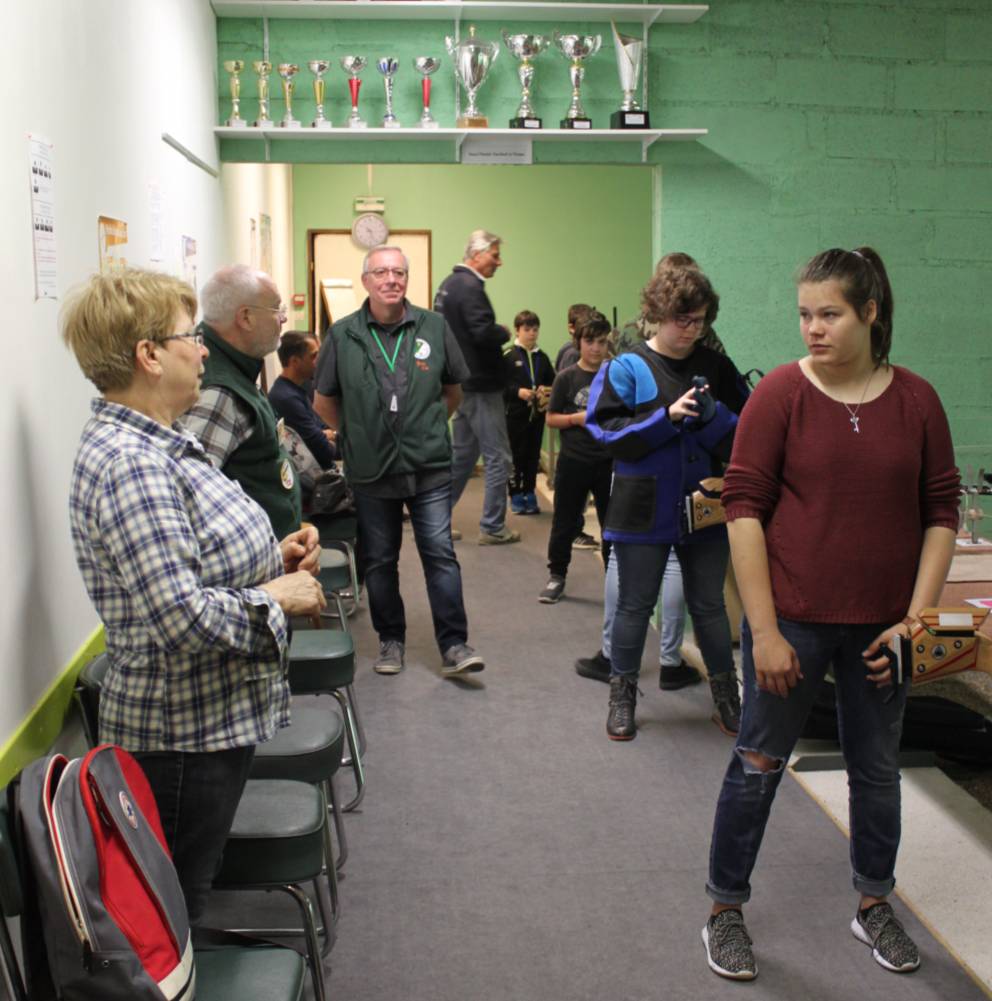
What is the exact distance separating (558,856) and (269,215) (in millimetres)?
4838

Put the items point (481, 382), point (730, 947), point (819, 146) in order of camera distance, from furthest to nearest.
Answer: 1. point (481, 382)
2. point (819, 146)
3. point (730, 947)

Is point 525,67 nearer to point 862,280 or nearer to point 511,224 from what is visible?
point 862,280

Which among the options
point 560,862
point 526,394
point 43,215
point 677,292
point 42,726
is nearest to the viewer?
point 42,726

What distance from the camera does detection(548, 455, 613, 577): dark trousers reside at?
5.36 meters

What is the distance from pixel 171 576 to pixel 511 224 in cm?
713

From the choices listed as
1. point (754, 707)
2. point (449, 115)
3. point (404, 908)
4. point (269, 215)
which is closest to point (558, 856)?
point (404, 908)

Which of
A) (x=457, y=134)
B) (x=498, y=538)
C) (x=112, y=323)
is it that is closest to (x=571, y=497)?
(x=498, y=538)

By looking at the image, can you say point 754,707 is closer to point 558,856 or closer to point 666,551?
point 558,856

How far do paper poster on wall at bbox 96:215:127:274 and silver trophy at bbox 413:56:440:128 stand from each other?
5.83 ft

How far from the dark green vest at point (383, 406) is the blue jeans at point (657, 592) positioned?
0.86 meters

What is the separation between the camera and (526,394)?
752 centimetres

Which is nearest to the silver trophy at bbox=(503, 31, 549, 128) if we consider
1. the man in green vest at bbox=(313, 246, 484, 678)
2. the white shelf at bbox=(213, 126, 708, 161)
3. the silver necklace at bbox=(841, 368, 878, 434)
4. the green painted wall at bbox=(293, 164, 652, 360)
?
the white shelf at bbox=(213, 126, 708, 161)

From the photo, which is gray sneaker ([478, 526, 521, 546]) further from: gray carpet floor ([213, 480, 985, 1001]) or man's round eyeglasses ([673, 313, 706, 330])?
man's round eyeglasses ([673, 313, 706, 330])

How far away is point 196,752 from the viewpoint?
185cm
